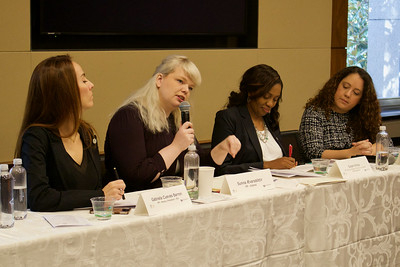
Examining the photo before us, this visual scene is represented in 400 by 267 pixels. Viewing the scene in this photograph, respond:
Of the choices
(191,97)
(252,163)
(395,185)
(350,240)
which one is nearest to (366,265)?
(350,240)

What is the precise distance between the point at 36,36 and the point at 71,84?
65.7 inches

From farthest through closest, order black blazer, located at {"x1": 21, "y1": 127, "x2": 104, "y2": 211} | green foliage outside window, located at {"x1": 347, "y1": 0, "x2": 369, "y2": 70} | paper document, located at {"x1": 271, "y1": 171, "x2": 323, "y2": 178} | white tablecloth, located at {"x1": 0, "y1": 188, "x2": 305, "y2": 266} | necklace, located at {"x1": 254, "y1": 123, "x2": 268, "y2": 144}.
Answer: green foliage outside window, located at {"x1": 347, "y1": 0, "x2": 369, "y2": 70}, necklace, located at {"x1": 254, "y1": 123, "x2": 268, "y2": 144}, paper document, located at {"x1": 271, "y1": 171, "x2": 323, "y2": 178}, black blazer, located at {"x1": 21, "y1": 127, "x2": 104, "y2": 211}, white tablecloth, located at {"x1": 0, "y1": 188, "x2": 305, "y2": 266}

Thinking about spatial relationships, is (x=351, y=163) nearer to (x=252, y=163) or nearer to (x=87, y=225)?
(x=252, y=163)

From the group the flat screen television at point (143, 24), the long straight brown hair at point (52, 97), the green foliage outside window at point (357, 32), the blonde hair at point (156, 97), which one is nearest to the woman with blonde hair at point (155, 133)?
the blonde hair at point (156, 97)

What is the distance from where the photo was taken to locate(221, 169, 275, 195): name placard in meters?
2.34

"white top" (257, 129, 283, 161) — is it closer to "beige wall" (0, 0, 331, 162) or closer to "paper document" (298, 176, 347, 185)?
"beige wall" (0, 0, 331, 162)

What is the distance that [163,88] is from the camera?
2883 millimetres

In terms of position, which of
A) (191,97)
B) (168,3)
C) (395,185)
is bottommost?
(395,185)

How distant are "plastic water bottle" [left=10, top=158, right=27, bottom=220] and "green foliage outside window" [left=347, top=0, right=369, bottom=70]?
4601mm

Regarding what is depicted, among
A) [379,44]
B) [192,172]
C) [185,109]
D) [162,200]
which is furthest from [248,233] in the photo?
[379,44]

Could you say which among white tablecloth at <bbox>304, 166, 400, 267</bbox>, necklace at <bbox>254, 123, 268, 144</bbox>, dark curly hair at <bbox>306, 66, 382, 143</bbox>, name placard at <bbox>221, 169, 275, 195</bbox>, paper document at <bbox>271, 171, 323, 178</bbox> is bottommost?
white tablecloth at <bbox>304, 166, 400, 267</bbox>

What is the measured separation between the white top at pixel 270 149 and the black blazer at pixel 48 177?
124 cm

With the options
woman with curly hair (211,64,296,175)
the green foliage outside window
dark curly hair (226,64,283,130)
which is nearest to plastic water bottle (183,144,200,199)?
woman with curly hair (211,64,296,175)

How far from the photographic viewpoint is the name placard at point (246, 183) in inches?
92.0
